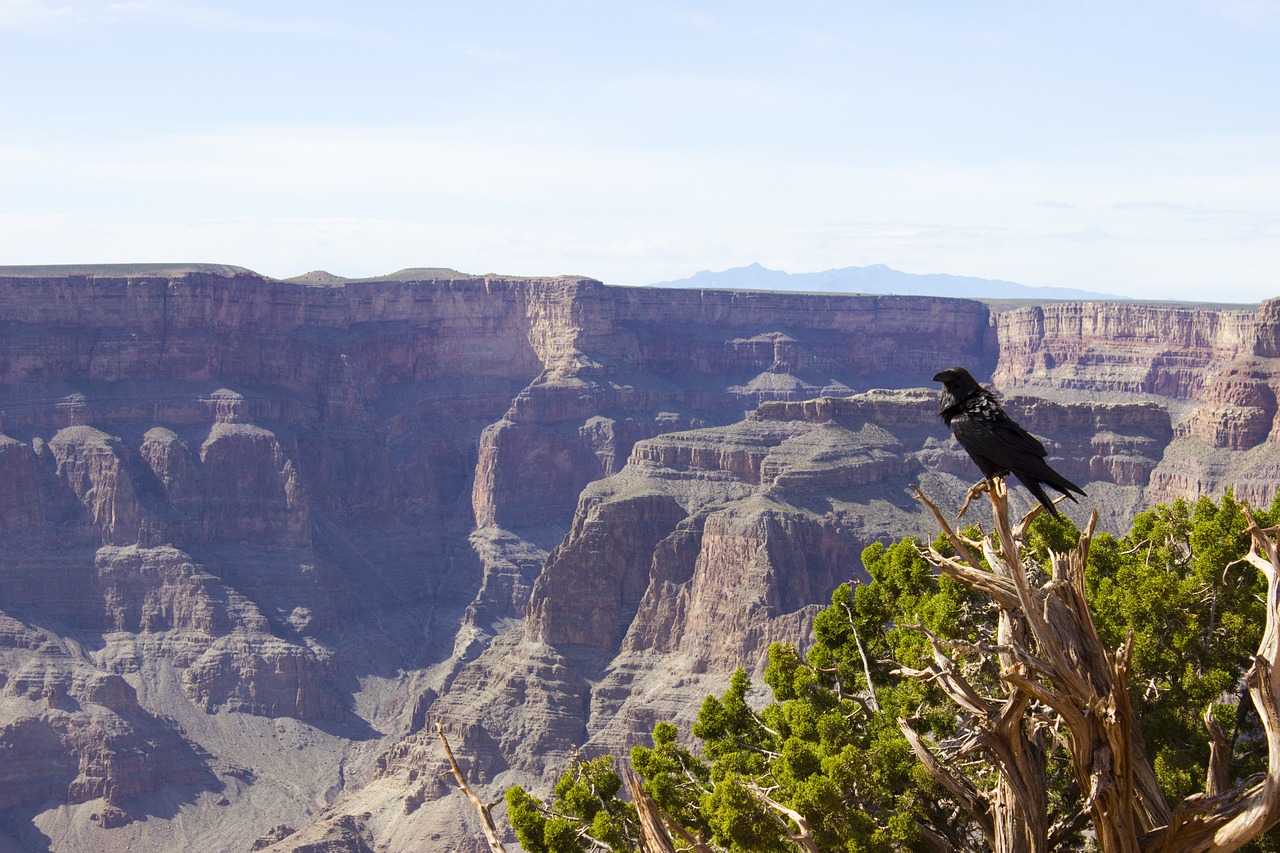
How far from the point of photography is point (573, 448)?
181750mm

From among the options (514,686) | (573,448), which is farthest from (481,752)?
(573,448)

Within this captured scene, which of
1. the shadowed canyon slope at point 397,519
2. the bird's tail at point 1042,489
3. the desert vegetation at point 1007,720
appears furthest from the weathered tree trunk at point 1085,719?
the shadowed canyon slope at point 397,519

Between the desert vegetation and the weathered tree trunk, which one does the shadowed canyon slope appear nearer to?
the desert vegetation

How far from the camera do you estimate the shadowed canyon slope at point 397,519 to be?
111 m

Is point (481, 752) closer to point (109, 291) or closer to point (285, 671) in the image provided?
point (285, 671)

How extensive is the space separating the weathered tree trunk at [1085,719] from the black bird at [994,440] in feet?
1.78

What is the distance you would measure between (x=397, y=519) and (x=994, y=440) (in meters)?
160

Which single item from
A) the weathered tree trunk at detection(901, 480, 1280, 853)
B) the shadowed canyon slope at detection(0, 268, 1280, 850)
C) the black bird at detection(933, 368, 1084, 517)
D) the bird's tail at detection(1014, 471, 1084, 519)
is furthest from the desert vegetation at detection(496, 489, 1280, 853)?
the shadowed canyon slope at detection(0, 268, 1280, 850)

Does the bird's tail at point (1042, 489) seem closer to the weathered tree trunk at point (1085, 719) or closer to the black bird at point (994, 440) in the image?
the black bird at point (994, 440)

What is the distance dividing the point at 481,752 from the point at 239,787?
76.1 ft

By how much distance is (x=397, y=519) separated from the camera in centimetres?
17838

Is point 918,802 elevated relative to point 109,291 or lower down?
lower down

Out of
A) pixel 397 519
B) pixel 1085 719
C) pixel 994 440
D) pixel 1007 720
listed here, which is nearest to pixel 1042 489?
pixel 994 440

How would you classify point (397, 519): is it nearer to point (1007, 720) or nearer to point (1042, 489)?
point (1007, 720)
